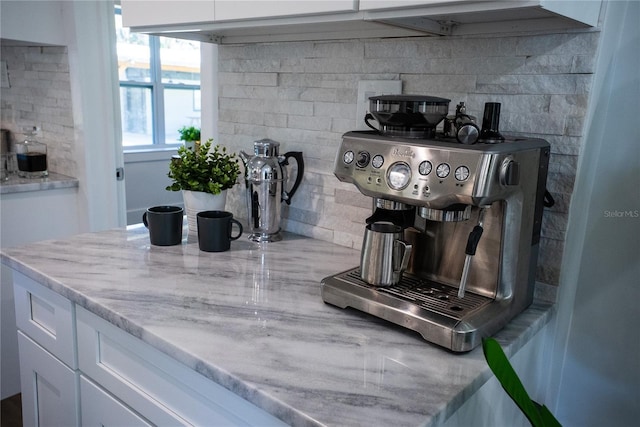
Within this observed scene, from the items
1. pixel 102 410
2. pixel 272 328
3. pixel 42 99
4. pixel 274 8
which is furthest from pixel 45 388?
pixel 42 99

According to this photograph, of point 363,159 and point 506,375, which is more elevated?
point 363,159

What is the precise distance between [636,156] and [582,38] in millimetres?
278

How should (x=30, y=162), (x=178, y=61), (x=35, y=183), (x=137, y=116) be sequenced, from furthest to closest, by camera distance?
1. (x=178, y=61)
2. (x=137, y=116)
3. (x=30, y=162)
4. (x=35, y=183)

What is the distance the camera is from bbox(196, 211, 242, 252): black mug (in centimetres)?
147

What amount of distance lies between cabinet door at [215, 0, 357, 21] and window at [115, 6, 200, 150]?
12.3 feet

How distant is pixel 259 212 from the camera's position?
5.25ft

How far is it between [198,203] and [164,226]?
141 millimetres

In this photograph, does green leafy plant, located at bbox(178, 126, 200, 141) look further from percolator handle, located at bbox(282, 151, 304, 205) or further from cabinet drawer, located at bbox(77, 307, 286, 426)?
cabinet drawer, located at bbox(77, 307, 286, 426)

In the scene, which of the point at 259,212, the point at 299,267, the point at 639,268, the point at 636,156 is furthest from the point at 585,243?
the point at 259,212

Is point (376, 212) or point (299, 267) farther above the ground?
point (376, 212)

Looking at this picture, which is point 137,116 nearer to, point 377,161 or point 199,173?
point 199,173

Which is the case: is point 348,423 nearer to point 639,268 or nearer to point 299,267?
point 299,267

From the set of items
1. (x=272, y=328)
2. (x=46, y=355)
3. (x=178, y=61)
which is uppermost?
(x=178, y=61)

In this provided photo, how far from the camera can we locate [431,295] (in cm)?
107
